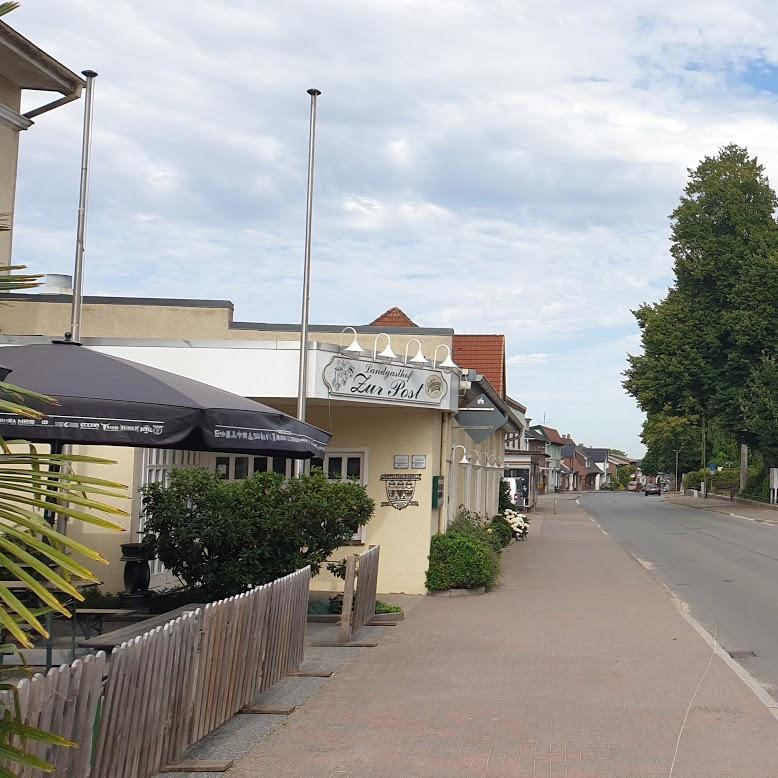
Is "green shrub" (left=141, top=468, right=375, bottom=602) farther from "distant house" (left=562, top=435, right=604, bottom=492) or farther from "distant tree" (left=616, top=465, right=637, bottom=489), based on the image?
"distant tree" (left=616, top=465, right=637, bottom=489)

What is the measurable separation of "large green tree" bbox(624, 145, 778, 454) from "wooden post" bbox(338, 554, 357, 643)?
40.4 m

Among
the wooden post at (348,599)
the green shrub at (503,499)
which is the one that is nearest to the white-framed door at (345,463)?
the wooden post at (348,599)

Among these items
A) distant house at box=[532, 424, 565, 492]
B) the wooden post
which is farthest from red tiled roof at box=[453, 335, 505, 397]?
distant house at box=[532, 424, 565, 492]

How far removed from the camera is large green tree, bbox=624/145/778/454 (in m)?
48.2

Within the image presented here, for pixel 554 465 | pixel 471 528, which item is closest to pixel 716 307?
pixel 471 528

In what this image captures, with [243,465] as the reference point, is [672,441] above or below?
above

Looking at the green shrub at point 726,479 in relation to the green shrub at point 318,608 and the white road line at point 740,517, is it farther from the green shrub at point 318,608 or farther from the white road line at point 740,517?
the green shrub at point 318,608

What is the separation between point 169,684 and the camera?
5.79m

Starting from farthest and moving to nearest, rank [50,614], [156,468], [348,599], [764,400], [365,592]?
[764,400]
[156,468]
[365,592]
[348,599]
[50,614]

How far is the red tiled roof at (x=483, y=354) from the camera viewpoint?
2517 cm

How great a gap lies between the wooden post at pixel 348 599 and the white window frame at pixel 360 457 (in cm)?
441

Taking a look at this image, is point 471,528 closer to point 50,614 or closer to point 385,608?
point 385,608

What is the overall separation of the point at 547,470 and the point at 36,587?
115479mm

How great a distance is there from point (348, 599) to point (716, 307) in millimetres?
43407
